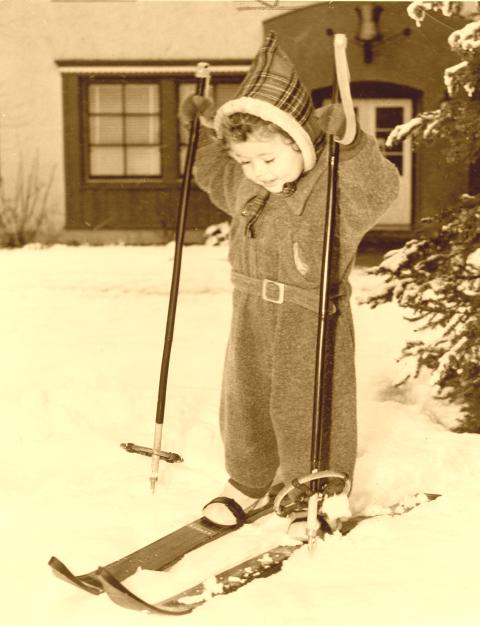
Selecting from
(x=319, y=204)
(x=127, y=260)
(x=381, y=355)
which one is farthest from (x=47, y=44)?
(x=319, y=204)

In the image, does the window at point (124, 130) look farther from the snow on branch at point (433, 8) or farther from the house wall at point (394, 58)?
the snow on branch at point (433, 8)

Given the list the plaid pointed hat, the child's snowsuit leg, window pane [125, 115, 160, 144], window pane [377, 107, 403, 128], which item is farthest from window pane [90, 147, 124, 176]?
the plaid pointed hat

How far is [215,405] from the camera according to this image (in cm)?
392

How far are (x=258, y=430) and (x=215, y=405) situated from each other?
1200mm

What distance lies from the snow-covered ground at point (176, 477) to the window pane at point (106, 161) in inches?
130

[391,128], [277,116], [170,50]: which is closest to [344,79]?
[277,116]

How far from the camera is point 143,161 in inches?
353

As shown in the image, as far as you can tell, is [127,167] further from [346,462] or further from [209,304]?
[346,462]

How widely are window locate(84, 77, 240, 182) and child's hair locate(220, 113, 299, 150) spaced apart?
21.5 feet

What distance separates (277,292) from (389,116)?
23.2 feet

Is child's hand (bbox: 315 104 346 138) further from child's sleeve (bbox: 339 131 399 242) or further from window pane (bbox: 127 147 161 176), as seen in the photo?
window pane (bbox: 127 147 161 176)

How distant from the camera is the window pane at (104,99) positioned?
→ 9023mm

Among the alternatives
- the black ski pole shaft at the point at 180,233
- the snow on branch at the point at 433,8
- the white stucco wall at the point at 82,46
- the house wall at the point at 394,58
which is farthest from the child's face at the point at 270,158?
the white stucco wall at the point at 82,46

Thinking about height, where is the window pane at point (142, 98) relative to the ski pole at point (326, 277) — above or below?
above
